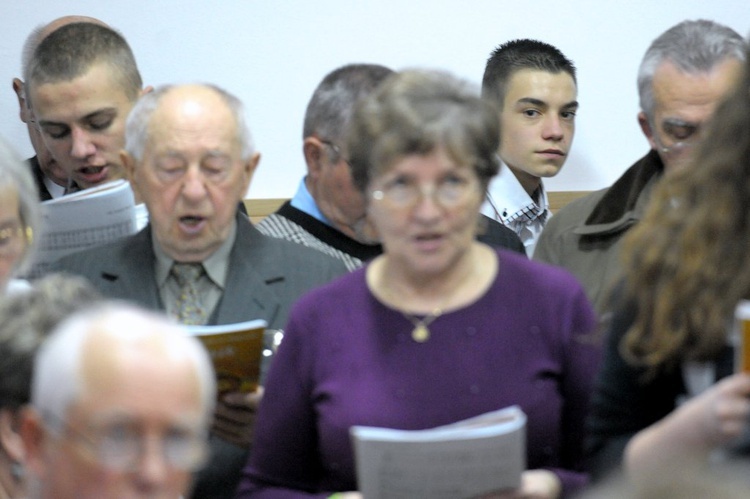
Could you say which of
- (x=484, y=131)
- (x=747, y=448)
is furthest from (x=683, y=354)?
(x=484, y=131)

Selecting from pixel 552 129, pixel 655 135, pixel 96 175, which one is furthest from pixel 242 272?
pixel 552 129

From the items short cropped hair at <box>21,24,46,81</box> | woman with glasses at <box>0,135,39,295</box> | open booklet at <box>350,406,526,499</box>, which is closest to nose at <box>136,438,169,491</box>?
open booklet at <box>350,406,526,499</box>

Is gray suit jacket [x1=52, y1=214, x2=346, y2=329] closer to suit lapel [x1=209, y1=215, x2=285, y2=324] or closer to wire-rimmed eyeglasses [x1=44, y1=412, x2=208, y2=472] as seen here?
suit lapel [x1=209, y1=215, x2=285, y2=324]

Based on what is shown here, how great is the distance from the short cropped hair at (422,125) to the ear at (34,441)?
2.90ft

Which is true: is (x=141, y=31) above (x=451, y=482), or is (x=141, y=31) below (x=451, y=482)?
above

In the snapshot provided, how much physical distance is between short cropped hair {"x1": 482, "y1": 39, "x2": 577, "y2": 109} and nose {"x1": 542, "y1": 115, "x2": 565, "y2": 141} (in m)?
0.18

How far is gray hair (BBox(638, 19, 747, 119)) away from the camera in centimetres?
329

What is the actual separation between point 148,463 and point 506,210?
2800 millimetres

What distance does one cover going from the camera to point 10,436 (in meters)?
1.91


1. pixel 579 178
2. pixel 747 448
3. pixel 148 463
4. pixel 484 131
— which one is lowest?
pixel 579 178

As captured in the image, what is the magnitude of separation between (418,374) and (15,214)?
3.04ft

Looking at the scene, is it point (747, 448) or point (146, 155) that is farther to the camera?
point (146, 155)

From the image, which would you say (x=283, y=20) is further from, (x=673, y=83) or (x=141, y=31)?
(x=673, y=83)

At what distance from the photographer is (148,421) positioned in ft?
5.44
